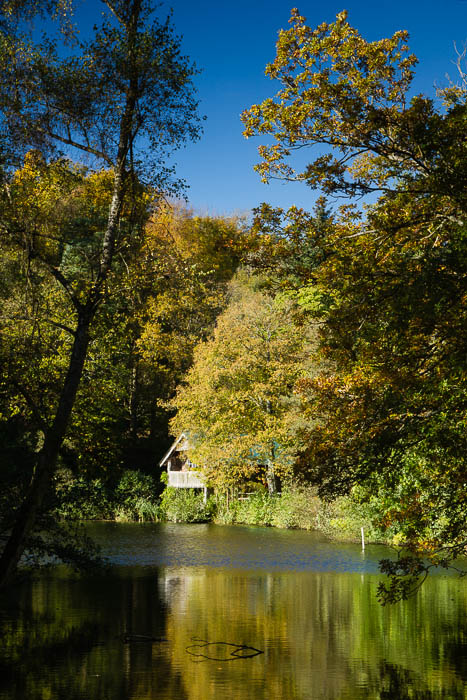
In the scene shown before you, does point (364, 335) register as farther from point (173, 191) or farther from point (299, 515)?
point (299, 515)

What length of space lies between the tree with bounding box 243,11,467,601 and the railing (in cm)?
2638

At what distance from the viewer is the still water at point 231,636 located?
27.8 ft

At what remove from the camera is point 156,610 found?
13.6 metres

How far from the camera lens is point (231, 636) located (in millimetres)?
11312

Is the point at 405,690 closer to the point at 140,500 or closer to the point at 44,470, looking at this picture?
the point at 44,470

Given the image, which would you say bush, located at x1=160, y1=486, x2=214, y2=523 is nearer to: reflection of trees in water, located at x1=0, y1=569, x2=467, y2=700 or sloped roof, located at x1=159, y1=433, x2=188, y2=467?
sloped roof, located at x1=159, y1=433, x2=188, y2=467

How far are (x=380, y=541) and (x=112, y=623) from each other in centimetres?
1505

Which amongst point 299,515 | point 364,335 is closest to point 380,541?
point 299,515

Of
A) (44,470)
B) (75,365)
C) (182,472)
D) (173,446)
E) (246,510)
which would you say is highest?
(75,365)

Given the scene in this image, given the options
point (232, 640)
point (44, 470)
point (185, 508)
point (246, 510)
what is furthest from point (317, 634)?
point (185, 508)

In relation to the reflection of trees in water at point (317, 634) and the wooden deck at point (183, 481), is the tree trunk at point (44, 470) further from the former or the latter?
the wooden deck at point (183, 481)

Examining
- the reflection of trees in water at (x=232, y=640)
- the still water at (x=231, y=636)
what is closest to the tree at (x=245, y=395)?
the still water at (x=231, y=636)

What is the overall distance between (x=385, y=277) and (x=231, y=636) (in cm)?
608

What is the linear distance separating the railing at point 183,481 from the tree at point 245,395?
300 centimetres
